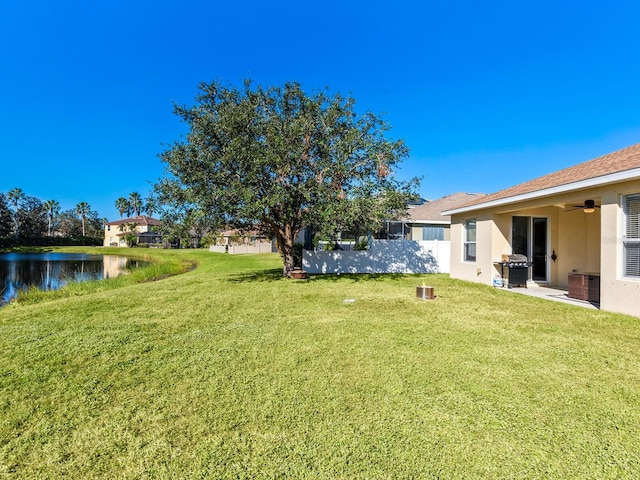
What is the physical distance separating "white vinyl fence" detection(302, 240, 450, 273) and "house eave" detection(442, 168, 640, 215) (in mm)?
4219

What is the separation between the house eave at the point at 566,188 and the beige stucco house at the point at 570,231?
0.05ft

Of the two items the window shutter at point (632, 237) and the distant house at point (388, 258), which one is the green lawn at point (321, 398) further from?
the distant house at point (388, 258)

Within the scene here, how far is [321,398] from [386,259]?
12.1 m

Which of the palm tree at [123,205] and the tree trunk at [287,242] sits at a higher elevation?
the palm tree at [123,205]

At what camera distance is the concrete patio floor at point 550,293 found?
7024 millimetres

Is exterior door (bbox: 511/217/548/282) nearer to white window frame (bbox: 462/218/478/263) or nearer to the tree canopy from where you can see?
white window frame (bbox: 462/218/478/263)

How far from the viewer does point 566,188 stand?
23.4 feet

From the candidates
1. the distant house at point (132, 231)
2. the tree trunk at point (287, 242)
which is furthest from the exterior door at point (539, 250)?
the distant house at point (132, 231)

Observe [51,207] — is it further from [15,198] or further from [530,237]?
[530,237]

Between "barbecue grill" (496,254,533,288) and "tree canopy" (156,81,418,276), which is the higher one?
"tree canopy" (156,81,418,276)

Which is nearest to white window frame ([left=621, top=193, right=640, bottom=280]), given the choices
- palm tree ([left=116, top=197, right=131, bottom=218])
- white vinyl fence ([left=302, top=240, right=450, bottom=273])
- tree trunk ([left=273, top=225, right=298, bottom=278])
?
white vinyl fence ([left=302, top=240, right=450, bottom=273])

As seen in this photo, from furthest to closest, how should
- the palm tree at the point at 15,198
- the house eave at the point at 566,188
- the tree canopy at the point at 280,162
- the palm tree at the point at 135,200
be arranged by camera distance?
the palm tree at the point at 135,200 < the palm tree at the point at 15,198 < the tree canopy at the point at 280,162 < the house eave at the point at 566,188

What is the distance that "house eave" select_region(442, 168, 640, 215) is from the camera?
5780 millimetres

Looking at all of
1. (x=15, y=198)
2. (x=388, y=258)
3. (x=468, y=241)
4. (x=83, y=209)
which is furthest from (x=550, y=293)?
(x=83, y=209)
